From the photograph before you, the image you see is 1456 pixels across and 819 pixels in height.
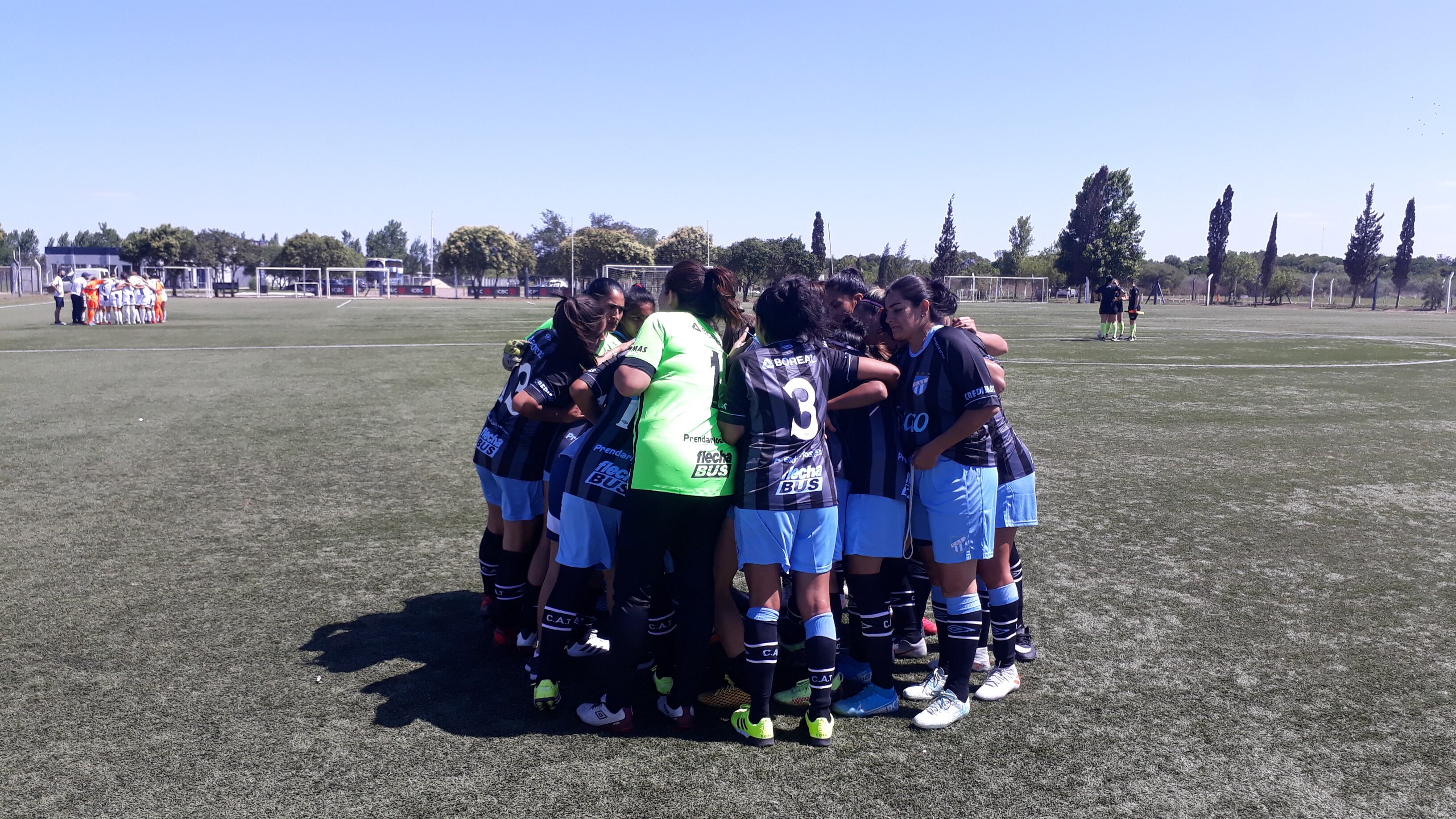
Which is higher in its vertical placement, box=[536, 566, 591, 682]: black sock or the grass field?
box=[536, 566, 591, 682]: black sock

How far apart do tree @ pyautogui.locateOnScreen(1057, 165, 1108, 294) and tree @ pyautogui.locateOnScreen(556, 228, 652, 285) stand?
3898cm

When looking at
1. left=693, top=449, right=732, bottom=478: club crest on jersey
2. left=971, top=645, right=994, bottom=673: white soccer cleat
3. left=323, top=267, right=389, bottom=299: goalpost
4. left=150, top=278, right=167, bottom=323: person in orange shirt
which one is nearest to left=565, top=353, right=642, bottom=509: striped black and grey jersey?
left=693, top=449, right=732, bottom=478: club crest on jersey

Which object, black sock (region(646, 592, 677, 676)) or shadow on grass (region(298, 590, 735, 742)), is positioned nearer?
shadow on grass (region(298, 590, 735, 742))

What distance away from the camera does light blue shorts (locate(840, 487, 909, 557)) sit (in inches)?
161

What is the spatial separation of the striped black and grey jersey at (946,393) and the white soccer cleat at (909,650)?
1.23 m

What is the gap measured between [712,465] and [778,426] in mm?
311

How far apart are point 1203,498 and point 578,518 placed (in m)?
6.28

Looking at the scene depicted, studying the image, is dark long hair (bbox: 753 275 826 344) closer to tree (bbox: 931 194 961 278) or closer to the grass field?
the grass field

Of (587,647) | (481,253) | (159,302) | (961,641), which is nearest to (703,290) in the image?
(961,641)

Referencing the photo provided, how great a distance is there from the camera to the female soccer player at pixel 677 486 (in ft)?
12.3

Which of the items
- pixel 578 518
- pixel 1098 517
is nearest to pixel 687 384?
pixel 578 518

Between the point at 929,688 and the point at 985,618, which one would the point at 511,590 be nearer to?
the point at 929,688

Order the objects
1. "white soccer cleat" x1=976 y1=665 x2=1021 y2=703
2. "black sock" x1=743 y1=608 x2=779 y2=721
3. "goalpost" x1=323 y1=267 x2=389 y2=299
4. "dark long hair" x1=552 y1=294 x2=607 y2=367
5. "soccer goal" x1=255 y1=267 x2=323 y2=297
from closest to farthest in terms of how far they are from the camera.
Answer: "black sock" x1=743 y1=608 x2=779 y2=721 < "white soccer cleat" x1=976 y1=665 x2=1021 y2=703 < "dark long hair" x1=552 y1=294 x2=607 y2=367 < "soccer goal" x1=255 y1=267 x2=323 y2=297 < "goalpost" x1=323 y1=267 x2=389 y2=299

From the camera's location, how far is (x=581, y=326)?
4535mm
